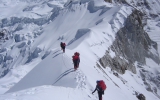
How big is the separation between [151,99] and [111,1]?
1204 inches

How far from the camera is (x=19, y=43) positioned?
64.1 m

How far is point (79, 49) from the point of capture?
25.6 meters

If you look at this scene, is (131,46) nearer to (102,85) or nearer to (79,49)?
(79,49)

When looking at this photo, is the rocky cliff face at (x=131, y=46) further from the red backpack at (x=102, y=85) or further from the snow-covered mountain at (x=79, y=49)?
the red backpack at (x=102, y=85)

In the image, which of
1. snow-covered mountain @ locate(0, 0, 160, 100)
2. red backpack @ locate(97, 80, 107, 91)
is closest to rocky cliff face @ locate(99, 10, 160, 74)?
snow-covered mountain @ locate(0, 0, 160, 100)

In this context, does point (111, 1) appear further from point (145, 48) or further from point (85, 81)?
point (85, 81)

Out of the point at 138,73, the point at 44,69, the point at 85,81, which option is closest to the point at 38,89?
the point at 85,81

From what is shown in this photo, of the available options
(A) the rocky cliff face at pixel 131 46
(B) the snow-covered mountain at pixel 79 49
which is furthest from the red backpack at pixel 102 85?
(A) the rocky cliff face at pixel 131 46

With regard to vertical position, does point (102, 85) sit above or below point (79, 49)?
above

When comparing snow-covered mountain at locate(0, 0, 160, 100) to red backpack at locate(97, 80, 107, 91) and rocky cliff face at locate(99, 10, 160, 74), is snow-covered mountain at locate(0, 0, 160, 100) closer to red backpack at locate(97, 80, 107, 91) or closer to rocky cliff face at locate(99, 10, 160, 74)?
rocky cliff face at locate(99, 10, 160, 74)

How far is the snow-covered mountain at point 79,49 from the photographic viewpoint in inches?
645

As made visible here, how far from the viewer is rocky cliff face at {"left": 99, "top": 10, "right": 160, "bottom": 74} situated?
34.3 meters

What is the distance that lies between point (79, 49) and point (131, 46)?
65.3ft

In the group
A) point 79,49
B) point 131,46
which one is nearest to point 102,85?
point 79,49
